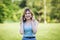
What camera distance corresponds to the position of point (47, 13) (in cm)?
229

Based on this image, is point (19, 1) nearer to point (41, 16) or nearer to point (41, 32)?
point (41, 16)

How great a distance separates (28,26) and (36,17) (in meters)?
0.15

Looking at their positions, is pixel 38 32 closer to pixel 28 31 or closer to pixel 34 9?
pixel 28 31

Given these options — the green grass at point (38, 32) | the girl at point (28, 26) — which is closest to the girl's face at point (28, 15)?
the girl at point (28, 26)

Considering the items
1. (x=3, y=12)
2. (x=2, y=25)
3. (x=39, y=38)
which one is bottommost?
(x=39, y=38)

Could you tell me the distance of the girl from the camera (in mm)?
2154

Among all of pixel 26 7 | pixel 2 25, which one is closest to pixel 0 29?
pixel 2 25

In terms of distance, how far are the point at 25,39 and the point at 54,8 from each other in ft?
1.74

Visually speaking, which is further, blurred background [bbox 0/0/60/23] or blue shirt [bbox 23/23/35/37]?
blurred background [bbox 0/0/60/23]

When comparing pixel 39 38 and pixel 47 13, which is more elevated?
pixel 47 13

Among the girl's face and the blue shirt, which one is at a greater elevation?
the girl's face

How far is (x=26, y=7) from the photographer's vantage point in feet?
7.36

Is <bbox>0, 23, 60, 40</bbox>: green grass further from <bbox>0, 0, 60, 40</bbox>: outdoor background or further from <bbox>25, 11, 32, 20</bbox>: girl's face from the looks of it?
<bbox>25, 11, 32, 20</bbox>: girl's face

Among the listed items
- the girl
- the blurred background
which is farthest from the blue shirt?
the blurred background
